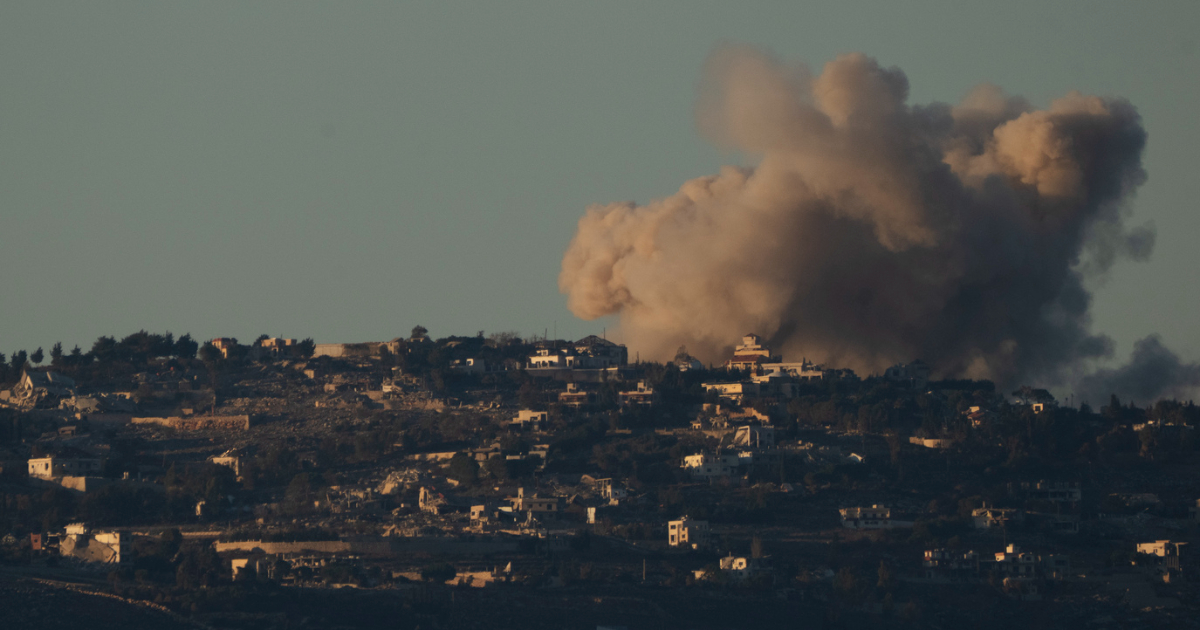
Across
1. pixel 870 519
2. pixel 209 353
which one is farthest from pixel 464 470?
pixel 209 353

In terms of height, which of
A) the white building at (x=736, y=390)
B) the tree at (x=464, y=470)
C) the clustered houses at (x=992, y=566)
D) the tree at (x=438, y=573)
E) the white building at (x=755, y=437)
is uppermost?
the white building at (x=736, y=390)

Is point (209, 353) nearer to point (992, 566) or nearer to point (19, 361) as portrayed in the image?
point (19, 361)

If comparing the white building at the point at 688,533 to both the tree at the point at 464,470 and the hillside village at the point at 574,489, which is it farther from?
the tree at the point at 464,470

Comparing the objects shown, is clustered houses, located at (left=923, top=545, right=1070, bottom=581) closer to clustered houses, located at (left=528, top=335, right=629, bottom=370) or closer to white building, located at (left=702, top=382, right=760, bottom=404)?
white building, located at (left=702, top=382, right=760, bottom=404)

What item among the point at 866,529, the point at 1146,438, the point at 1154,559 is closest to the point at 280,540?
the point at 866,529

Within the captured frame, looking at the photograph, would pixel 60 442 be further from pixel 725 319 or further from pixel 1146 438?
pixel 1146 438

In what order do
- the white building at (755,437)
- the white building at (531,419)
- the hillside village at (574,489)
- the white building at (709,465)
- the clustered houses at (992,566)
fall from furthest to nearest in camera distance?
the white building at (531,419), the white building at (755,437), the white building at (709,465), the clustered houses at (992,566), the hillside village at (574,489)

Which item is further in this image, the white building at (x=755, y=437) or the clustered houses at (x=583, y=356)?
the clustered houses at (x=583, y=356)

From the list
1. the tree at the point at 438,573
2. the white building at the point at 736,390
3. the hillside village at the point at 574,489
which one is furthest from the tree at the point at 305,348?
the tree at the point at 438,573

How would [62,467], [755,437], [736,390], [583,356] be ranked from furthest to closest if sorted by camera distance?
[583,356] → [736,390] → [755,437] → [62,467]
